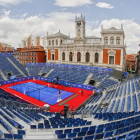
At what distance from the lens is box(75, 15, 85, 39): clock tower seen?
46275 mm

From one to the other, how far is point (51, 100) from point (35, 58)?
43.2 metres

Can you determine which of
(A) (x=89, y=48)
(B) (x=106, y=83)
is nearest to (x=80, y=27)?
(A) (x=89, y=48)

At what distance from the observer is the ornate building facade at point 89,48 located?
40.5 metres

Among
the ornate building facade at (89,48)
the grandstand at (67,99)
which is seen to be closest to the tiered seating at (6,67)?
the grandstand at (67,99)

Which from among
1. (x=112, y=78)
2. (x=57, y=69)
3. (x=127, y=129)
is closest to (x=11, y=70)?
(x=57, y=69)

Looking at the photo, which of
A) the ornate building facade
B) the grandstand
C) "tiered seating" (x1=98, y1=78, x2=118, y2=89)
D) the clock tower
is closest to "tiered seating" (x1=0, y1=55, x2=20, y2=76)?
the grandstand

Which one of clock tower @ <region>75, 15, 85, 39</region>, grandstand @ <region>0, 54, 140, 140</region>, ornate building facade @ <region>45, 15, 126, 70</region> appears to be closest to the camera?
grandstand @ <region>0, 54, 140, 140</region>

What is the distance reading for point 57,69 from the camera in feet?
150

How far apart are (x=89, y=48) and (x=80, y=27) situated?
928 centimetres

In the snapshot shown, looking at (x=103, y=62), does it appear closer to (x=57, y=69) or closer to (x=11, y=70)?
(x=57, y=69)

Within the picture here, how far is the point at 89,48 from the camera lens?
44594mm

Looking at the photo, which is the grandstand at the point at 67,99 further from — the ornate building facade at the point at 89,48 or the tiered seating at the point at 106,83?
the ornate building facade at the point at 89,48

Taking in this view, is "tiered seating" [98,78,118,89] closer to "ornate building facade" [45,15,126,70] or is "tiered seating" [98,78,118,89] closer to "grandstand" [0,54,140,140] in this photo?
"grandstand" [0,54,140,140]

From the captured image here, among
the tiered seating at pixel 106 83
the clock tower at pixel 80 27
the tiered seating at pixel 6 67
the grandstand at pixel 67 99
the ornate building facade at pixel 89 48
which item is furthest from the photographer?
the clock tower at pixel 80 27
